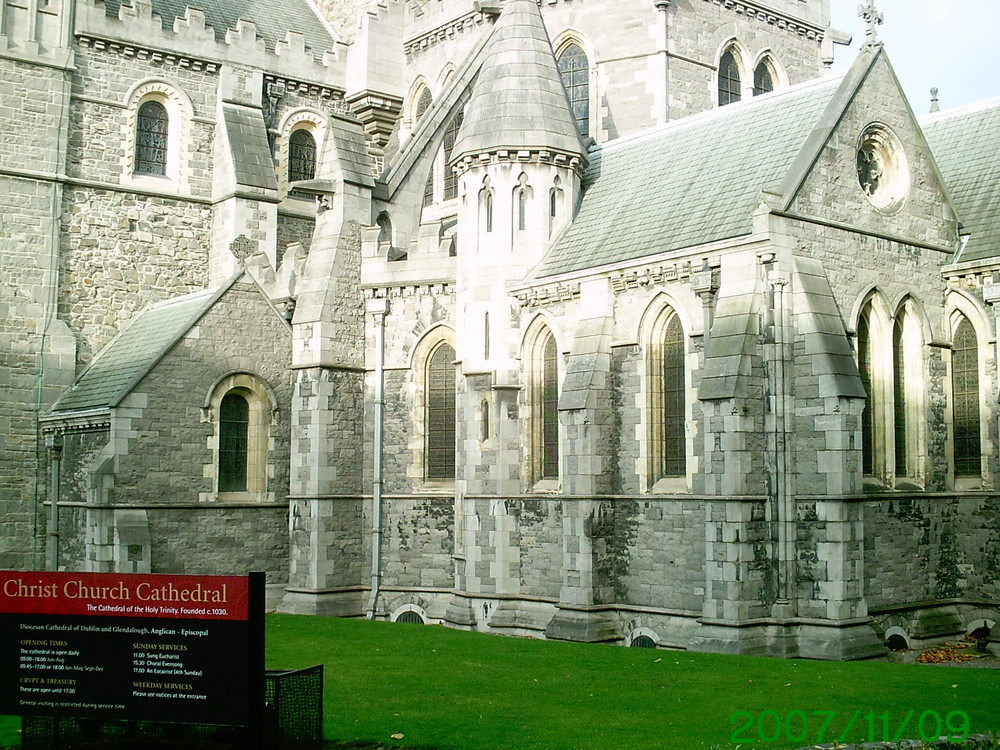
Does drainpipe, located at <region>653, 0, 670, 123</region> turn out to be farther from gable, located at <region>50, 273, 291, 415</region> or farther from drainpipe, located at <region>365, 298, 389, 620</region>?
gable, located at <region>50, 273, 291, 415</region>

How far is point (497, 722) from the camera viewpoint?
43.8 feet

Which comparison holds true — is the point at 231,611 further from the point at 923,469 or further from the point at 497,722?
the point at 923,469

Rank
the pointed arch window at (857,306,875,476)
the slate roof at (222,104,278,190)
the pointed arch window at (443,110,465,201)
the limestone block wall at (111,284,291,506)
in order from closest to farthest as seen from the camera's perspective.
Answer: the pointed arch window at (857,306,875,476) → the limestone block wall at (111,284,291,506) → the pointed arch window at (443,110,465,201) → the slate roof at (222,104,278,190)

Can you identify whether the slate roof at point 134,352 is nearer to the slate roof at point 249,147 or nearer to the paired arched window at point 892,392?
the slate roof at point 249,147

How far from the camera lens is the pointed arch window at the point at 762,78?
108 feet

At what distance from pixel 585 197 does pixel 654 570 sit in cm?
862

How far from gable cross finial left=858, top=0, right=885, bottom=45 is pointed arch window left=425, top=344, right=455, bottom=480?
411 inches

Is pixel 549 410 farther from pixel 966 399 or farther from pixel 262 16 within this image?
pixel 262 16

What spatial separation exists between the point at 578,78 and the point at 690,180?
27.5 ft

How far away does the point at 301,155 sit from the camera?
33.6m

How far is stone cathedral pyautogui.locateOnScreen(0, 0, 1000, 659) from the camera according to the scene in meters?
20.6

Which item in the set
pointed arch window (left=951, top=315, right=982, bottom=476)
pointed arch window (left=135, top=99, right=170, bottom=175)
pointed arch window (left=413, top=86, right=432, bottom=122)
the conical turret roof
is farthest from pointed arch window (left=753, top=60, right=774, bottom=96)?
pointed arch window (left=135, top=99, right=170, bottom=175)

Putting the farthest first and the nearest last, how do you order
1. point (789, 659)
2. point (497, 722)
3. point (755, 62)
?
point (755, 62) → point (789, 659) → point (497, 722)

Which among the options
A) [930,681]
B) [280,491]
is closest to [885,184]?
[930,681]
